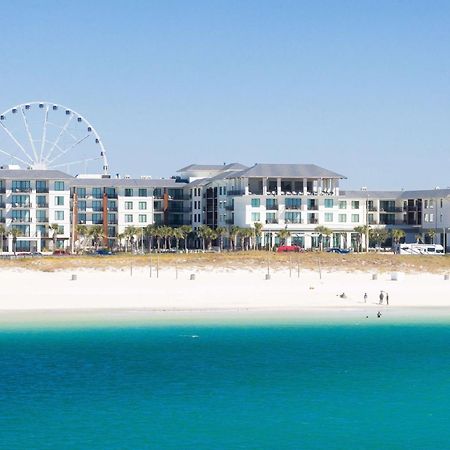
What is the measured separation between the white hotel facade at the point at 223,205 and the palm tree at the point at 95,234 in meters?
1.46

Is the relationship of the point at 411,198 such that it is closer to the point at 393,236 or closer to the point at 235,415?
the point at 393,236

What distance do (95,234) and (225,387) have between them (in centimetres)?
8652

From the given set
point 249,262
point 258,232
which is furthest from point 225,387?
point 258,232

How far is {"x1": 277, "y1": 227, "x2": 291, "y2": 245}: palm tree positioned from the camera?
119 m

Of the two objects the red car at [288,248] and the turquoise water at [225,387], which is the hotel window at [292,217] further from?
the turquoise water at [225,387]

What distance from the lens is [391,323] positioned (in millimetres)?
61844

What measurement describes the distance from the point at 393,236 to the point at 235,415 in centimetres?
9186

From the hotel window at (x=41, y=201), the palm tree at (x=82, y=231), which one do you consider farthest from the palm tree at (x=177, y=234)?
the hotel window at (x=41, y=201)

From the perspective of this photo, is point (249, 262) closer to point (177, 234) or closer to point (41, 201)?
point (177, 234)

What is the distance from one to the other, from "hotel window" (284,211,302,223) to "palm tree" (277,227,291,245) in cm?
164

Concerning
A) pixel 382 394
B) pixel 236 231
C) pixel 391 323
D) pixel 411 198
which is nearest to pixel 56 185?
pixel 236 231

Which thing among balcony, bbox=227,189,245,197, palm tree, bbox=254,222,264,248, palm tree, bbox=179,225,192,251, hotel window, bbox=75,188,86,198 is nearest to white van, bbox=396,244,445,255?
palm tree, bbox=254,222,264,248

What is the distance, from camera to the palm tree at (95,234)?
4997 inches

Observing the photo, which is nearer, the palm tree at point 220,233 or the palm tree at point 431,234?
the palm tree at point 220,233
